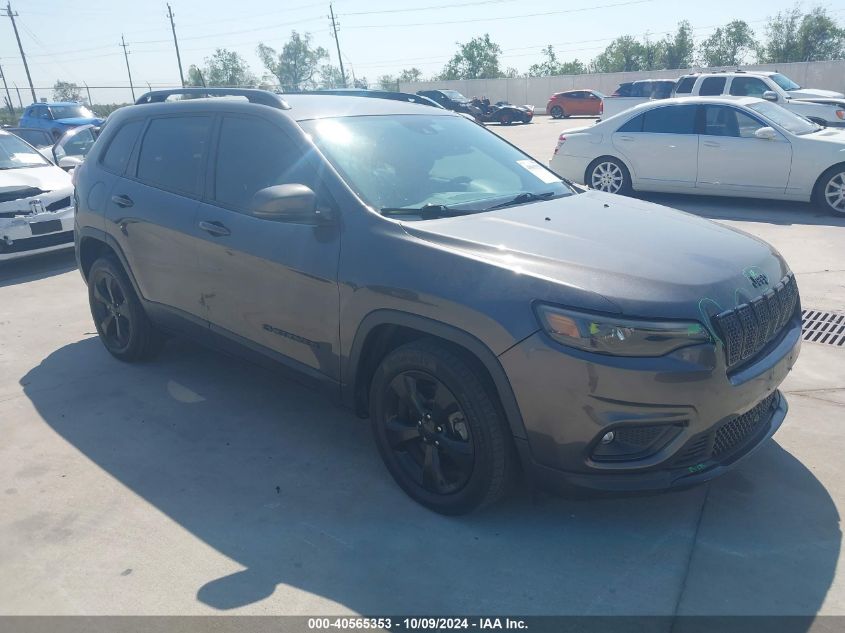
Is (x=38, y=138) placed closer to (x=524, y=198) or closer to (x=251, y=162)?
(x=251, y=162)

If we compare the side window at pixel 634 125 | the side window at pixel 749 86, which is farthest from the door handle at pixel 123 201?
the side window at pixel 749 86

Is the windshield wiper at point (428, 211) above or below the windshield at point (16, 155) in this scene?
below

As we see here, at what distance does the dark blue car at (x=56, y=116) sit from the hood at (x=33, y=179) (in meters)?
11.6

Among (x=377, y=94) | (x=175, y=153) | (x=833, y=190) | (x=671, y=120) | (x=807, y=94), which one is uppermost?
(x=377, y=94)

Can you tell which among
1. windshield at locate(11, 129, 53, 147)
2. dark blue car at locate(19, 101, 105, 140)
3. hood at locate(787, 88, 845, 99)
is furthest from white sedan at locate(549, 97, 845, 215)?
dark blue car at locate(19, 101, 105, 140)

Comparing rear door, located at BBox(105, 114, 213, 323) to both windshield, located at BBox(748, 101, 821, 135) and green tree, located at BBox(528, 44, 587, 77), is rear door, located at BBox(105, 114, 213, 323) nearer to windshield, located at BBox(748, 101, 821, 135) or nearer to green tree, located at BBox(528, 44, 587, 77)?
windshield, located at BBox(748, 101, 821, 135)

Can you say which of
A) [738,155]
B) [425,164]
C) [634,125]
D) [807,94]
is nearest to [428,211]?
[425,164]

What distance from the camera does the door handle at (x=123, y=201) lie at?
15.2 ft

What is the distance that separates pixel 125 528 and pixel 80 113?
20.1m

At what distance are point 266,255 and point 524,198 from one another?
1.40 meters

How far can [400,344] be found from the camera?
3355mm

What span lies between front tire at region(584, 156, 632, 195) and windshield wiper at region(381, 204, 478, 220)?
7.58 m

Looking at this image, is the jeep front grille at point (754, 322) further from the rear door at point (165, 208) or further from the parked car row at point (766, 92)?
the parked car row at point (766, 92)

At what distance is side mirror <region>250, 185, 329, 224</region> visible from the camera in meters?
3.26
